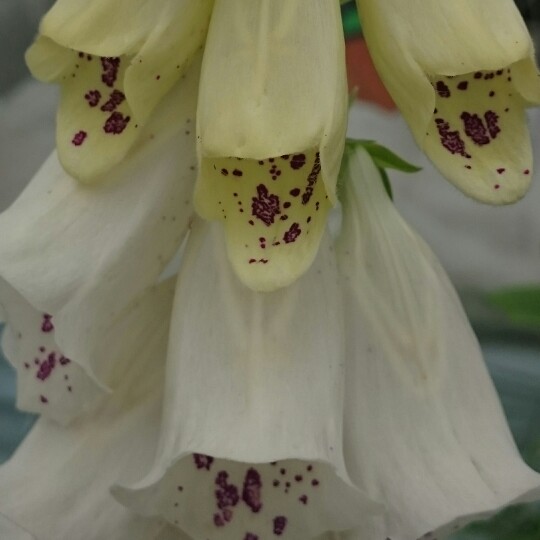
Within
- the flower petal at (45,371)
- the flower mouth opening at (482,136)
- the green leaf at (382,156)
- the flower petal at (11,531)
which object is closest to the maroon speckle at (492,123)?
the flower mouth opening at (482,136)

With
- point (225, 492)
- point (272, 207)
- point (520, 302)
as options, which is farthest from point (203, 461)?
point (520, 302)

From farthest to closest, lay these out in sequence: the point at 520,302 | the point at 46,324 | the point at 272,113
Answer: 1. the point at 520,302
2. the point at 46,324
3. the point at 272,113

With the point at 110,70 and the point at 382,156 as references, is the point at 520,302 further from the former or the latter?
the point at 110,70

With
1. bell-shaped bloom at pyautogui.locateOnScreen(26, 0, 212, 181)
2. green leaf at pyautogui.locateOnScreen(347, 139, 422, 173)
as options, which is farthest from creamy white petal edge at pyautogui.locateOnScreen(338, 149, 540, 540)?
bell-shaped bloom at pyautogui.locateOnScreen(26, 0, 212, 181)

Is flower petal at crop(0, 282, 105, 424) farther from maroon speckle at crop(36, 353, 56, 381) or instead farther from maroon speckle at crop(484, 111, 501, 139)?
maroon speckle at crop(484, 111, 501, 139)

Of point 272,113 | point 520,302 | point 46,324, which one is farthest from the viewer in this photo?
point 520,302
